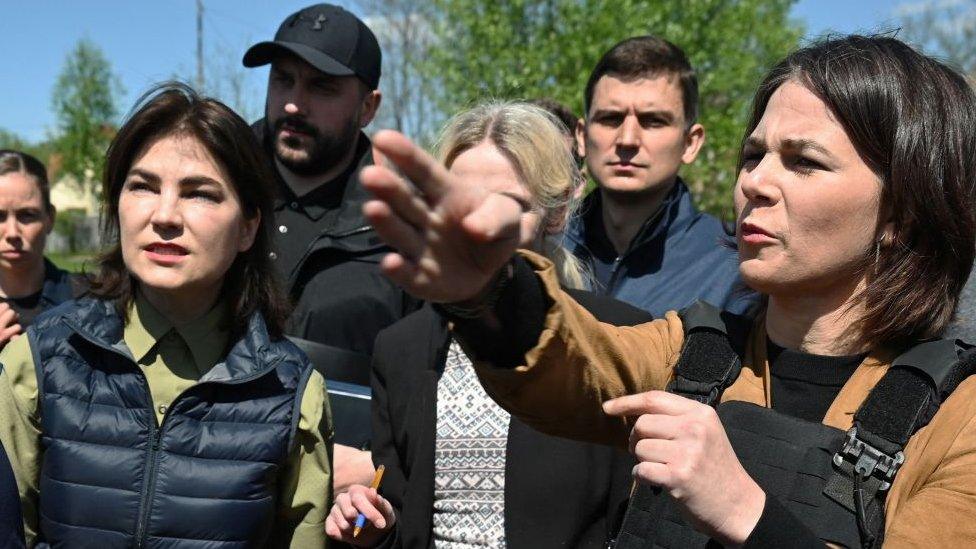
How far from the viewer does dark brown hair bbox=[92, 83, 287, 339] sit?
9.12 feet

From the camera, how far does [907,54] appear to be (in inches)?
75.5

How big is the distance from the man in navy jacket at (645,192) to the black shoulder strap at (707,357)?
1670mm

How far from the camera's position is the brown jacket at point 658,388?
1563 millimetres

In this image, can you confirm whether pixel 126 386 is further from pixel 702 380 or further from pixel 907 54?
pixel 907 54

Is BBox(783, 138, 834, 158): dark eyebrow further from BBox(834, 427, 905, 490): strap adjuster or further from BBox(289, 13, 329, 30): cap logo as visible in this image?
BBox(289, 13, 329, 30): cap logo

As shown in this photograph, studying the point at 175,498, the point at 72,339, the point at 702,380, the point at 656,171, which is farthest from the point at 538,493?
the point at 656,171

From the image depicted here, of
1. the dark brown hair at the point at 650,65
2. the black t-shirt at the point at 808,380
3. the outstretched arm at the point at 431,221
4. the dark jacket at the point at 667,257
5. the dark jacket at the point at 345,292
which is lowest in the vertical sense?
the dark jacket at the point at 345,292

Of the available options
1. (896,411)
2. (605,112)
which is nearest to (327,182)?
(605,112)

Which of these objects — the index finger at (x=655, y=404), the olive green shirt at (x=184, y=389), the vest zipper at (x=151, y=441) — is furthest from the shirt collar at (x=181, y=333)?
the index finger at (x=655, y=404)

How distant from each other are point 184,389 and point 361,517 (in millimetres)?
545

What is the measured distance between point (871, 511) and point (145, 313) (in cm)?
188

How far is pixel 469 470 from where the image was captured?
8.38 ft

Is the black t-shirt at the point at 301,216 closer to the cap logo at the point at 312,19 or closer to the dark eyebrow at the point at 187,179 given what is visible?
the cap logo at the point at 312,19

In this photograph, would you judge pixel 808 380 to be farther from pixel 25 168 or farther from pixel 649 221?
pixel 25 168
